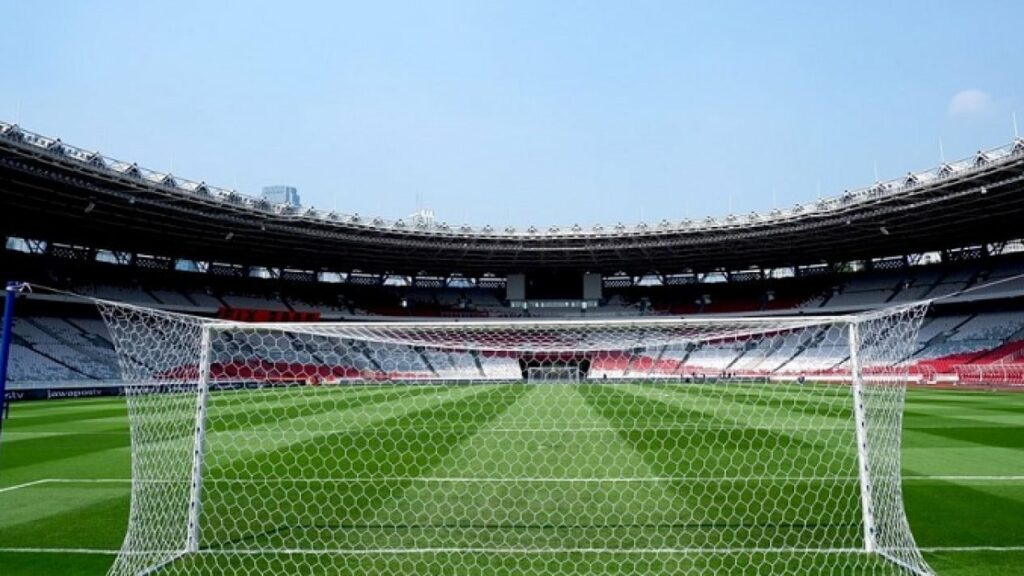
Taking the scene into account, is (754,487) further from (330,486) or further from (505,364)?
(505,364)

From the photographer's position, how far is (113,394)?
1144 inches

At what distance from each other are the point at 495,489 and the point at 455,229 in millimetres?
30871

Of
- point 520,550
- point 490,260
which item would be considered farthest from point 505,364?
point 520,550

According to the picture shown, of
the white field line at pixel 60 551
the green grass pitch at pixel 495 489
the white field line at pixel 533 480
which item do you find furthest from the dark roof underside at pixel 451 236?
the white field line at pixel 60 551

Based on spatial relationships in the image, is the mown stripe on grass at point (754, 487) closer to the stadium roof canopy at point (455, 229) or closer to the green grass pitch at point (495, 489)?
the green grass pitch at point (495, 489)

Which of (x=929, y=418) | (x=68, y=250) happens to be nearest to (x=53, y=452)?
(x=929, y=418)

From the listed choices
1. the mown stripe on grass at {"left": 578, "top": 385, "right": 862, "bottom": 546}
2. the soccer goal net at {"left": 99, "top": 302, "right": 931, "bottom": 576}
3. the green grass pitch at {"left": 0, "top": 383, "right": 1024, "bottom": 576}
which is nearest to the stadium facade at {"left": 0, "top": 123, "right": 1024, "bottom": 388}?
the green grass pitch at {"left": 0, "top": 383, "right": 1024, "bottom": 576}

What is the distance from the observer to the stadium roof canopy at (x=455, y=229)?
2494 centimetres

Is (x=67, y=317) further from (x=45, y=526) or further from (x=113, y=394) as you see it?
(x=45, y=526)

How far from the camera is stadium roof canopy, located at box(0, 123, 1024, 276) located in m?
24.9

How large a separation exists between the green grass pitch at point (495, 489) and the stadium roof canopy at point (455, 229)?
1310cm

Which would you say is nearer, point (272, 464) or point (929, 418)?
point (272, 464)

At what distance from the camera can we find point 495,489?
7246 millimetres

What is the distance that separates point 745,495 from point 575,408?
10.4 m
